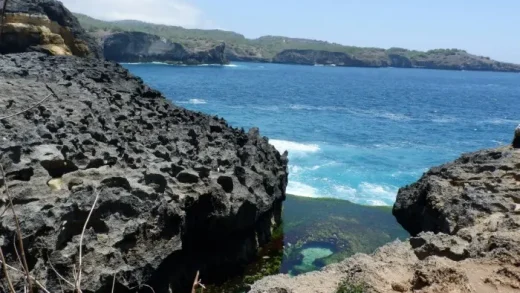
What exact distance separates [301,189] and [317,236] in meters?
7.91

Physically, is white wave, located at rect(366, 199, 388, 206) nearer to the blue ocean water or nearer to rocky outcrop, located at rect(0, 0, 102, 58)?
the blue ocean water

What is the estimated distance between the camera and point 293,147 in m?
41.2

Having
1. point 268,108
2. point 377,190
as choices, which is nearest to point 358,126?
point 268,108

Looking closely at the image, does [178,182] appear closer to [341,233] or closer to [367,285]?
[367,285]

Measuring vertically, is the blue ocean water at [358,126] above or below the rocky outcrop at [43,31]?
A: below

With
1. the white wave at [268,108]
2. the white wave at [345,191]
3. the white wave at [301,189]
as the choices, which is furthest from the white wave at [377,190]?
the white wave at [268,108]

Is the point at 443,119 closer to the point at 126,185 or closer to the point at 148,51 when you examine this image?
the point at 126,185

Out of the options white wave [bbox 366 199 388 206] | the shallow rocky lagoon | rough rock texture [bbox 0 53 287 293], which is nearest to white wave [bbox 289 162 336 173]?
the shallow rocky lagoon

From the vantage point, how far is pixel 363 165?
37438 mm

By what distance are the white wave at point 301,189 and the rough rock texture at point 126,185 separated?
5418 millimetres

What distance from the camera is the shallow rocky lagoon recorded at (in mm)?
19000

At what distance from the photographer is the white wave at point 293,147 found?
132 ft

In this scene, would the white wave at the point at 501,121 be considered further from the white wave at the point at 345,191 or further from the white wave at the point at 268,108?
the white wave at the point at 345,191

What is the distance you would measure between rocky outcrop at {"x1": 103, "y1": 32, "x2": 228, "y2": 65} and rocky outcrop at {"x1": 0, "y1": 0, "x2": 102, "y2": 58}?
89.9 meters
